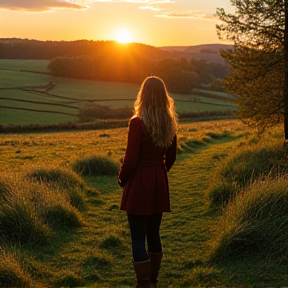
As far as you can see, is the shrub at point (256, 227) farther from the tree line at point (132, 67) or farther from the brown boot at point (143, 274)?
the tree line at point (132, 67)

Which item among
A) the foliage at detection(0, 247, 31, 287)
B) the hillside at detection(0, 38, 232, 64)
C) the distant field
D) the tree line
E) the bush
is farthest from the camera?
the hillside at detection(0, 38, 232, 64)

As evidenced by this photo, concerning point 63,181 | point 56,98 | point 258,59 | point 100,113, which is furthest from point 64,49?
point 63,181

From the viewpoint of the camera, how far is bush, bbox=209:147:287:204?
34.3 ft

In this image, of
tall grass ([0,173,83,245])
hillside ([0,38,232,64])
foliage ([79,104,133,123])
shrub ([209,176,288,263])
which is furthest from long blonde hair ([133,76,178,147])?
hillside ([0,38,232,64])

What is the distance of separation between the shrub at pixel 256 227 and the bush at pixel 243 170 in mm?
2084

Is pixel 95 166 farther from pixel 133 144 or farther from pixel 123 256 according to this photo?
pixel 133 144

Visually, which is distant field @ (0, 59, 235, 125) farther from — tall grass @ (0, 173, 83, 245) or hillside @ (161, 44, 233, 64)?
hillside @ (161, 44, 233, 64)

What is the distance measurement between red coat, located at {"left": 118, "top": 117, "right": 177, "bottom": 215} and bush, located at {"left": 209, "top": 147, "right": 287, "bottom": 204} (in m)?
4.56

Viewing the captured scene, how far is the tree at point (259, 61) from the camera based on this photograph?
17547 mm

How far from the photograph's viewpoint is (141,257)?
553 centimetres

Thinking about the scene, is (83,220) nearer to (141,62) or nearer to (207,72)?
(141,62)

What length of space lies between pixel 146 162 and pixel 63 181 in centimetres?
660

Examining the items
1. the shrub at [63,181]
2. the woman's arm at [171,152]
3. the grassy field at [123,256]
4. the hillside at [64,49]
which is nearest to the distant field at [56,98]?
the hillside at [64,49]

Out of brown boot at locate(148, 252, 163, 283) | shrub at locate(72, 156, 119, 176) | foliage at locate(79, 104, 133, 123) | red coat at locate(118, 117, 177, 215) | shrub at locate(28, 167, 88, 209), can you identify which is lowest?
foliage at locate(79, 104, 133, 123)
